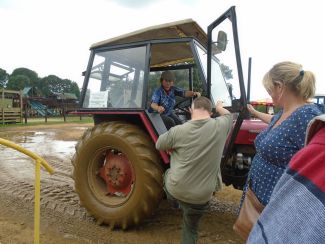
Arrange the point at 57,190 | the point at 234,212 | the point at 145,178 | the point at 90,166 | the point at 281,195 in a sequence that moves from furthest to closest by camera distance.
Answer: the point at 57,190 → the point at 234,212 → the point at 90,166 → the point at 145,178 → the point at 281,195

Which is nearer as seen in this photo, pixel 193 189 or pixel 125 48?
pixel 193 189

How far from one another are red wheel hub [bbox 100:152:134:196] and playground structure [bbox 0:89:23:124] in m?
17.2

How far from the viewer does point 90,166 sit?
4320 mm

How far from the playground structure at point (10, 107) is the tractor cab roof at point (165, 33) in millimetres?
17034

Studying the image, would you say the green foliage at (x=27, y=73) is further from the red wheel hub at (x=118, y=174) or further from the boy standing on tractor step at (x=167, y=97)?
the red wheel hub at (x=118, y=174)

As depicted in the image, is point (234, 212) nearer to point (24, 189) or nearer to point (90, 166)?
point (90, 166)

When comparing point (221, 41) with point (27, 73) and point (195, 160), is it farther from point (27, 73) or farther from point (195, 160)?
point (27, 73)

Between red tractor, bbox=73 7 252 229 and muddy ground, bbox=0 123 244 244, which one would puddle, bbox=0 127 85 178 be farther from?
red tractor, bbox=73 7 252 229

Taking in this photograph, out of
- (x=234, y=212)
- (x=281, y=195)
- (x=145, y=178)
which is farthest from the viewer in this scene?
(x=234, y=212)

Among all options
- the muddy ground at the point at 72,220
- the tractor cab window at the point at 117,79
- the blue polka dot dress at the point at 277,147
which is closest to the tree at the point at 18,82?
the muddy ground at the point at 72,220

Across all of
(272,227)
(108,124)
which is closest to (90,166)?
(108,124)

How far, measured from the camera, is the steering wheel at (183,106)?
16.1ft

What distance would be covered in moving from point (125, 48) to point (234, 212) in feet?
8.41

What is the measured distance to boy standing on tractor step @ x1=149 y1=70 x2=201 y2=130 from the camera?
4.30 metres
